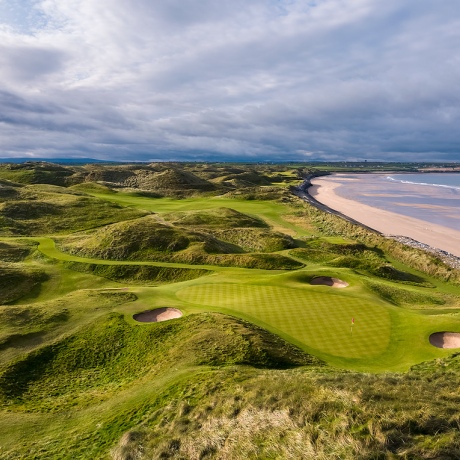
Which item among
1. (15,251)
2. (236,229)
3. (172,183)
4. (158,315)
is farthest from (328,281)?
(172,183)

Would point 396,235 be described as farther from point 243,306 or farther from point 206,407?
point 206,407

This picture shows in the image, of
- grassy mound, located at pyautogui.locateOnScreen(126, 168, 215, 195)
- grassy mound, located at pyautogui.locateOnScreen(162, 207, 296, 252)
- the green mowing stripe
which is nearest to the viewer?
the green mowing stripe

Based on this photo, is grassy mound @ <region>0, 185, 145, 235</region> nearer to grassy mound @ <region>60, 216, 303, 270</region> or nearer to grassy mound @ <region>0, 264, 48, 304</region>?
grassy mound @ <region>60, 216, 303, 270</region>

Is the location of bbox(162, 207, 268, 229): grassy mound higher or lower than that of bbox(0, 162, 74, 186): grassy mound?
lower

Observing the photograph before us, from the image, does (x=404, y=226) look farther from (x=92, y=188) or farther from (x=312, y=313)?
(x=92, y=188)

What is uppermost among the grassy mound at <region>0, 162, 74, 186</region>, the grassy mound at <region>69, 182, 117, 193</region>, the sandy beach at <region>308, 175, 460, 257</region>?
the grassy mound at <region>0, 162, 74, 186</region>

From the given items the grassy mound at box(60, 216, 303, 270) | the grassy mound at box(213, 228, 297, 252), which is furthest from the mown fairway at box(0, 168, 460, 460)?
the grassy mound at box(213, 228, 297, 252)
